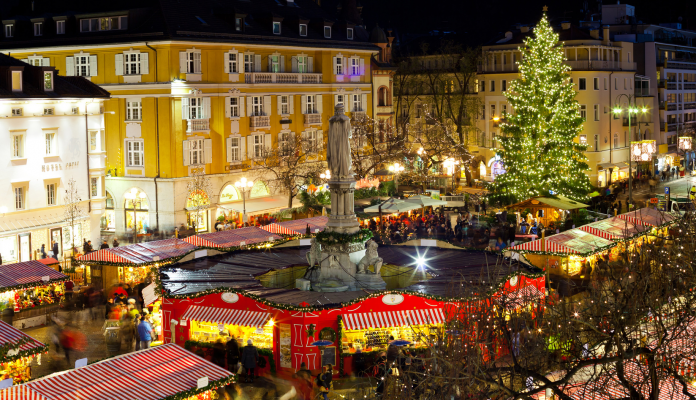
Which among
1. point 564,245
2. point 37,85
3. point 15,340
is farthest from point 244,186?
point 15,340

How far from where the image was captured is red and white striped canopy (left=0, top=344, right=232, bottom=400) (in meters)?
19.2

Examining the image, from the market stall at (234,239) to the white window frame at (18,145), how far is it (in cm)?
1071

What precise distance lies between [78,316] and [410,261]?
1160cm

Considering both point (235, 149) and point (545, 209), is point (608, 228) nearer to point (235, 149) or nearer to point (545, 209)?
point (545, 209)

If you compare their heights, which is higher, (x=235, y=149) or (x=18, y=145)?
(x=18, y=145)

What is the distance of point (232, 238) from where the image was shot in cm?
3862

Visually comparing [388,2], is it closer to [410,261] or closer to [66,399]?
[410,261]

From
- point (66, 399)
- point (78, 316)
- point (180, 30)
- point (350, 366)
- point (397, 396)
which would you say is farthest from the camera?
point (180, 30)

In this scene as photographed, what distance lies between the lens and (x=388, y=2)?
403 ft

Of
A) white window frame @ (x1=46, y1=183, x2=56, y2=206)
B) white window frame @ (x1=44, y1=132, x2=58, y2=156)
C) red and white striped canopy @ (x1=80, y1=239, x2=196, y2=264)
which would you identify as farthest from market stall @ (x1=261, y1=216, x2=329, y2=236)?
white window frame @ (x1=44, y1=132, x2=58, y2=156)

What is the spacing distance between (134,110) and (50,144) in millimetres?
10092

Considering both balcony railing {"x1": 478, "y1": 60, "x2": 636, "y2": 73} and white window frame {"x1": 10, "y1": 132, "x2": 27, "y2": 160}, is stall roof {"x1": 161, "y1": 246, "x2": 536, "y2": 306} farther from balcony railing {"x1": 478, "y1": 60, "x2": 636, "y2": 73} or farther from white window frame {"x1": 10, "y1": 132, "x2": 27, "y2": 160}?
balcony railing {"x1": 478, "y1": 60, "x2": 636, "y2": 73}

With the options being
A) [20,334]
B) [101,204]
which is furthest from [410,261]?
[101,204]

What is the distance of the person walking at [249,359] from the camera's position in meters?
26.0
